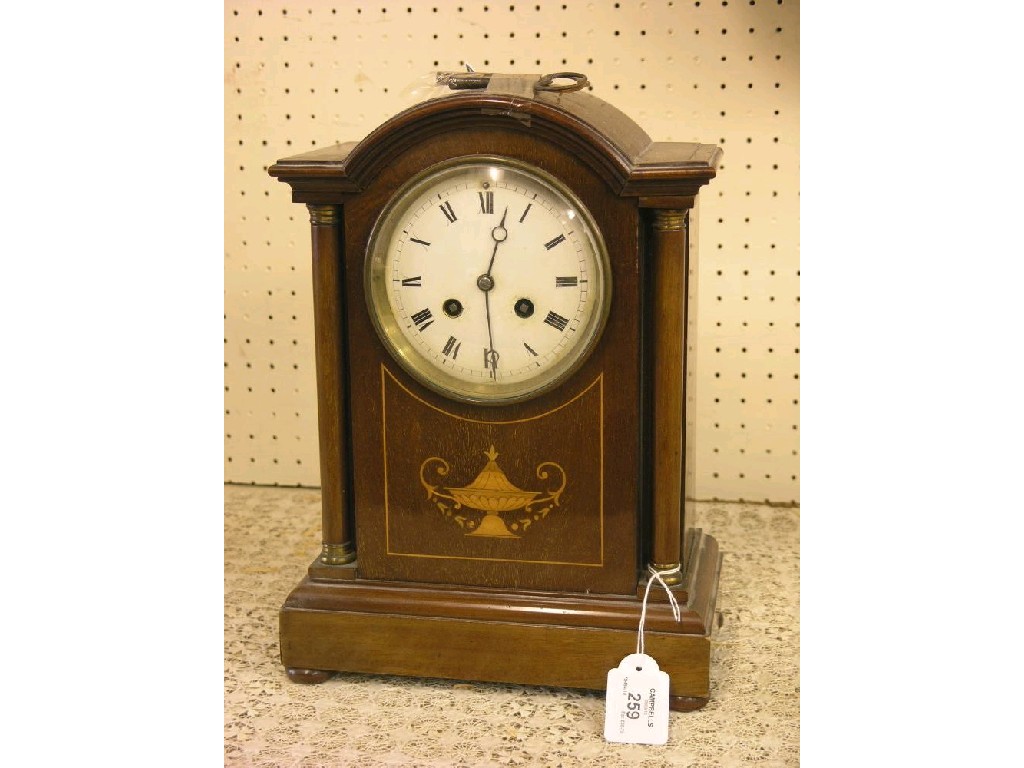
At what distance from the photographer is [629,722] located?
1.85 metres

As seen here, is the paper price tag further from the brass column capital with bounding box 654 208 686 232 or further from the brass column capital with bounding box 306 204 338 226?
the brass column capital with bounding box 306 204 338 226

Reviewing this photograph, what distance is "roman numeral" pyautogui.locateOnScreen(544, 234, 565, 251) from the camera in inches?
73.8

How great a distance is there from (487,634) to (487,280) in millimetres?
→ 542

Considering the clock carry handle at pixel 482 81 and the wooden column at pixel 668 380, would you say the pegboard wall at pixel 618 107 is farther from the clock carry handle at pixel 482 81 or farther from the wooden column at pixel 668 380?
the wooden column at pixel 668 380

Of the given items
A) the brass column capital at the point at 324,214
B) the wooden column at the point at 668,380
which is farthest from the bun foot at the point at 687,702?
the brass column capital at the point at 324,214

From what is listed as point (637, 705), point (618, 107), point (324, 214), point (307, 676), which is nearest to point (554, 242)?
point (324, 214)

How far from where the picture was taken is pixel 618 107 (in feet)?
9.05

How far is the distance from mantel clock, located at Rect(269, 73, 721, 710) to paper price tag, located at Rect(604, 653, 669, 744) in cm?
7

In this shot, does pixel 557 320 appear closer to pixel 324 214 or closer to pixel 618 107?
pixel 324 214

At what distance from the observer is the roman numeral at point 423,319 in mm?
1938

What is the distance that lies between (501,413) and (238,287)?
1.25 m

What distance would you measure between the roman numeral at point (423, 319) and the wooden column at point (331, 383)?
131 millimetres

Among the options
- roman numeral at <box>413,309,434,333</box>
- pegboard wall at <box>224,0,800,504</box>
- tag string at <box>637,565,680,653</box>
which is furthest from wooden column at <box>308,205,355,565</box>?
pegboard wall at <box>224,0,800,504</box>

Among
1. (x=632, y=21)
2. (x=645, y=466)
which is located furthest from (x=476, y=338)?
(x=632, y=21)
